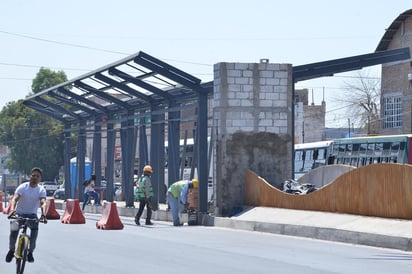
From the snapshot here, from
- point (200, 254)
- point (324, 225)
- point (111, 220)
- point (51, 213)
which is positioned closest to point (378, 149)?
point (51, 213)

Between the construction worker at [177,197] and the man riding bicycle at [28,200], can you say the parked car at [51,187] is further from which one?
the man riding bicycle at [28,200]

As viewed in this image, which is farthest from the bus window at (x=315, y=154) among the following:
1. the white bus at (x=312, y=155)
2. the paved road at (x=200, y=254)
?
the paved road at (x=200, y=254)

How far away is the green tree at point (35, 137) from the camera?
7950 cm

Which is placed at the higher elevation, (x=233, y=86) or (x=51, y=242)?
(x=233, y=86)

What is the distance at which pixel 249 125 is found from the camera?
29031 mm

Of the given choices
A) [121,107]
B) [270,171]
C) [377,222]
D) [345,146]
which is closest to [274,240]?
[377,222]

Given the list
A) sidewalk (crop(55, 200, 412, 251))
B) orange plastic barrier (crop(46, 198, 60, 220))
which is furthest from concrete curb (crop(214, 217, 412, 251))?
orange plastic barrier (crop(46, 198, 60, 220))

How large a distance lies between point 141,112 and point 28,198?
23954mm

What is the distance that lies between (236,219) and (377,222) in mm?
6630

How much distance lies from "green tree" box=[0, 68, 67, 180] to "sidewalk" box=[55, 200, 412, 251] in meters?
51.6

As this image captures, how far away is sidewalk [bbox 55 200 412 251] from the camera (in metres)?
19.7

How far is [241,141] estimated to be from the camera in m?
29.0

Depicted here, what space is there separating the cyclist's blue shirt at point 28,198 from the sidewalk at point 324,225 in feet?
25.0

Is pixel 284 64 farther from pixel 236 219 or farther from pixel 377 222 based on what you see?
pixel 377 222
